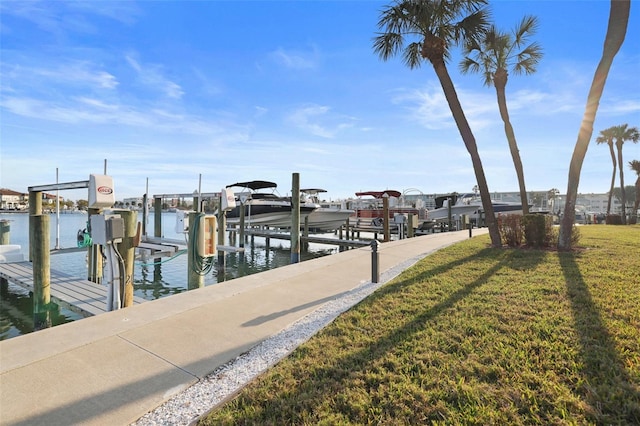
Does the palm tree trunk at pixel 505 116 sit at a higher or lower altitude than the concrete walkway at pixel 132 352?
higher

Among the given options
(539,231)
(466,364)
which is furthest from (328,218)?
(466,364)

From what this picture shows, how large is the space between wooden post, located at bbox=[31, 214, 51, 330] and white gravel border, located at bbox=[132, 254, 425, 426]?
185 inches

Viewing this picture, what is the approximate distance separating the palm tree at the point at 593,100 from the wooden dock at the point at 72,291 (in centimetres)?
1027

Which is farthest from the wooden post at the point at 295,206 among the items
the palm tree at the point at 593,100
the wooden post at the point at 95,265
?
the palm tree at the point at 593,100

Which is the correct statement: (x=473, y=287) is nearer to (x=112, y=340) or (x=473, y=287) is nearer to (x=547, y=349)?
(x=547, y=349)

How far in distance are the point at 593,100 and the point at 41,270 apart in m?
12.4

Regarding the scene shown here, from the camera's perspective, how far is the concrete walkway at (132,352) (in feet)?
7.58

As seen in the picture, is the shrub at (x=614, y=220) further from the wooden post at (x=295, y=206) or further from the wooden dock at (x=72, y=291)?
the wooden dock at (x=72, y=291)

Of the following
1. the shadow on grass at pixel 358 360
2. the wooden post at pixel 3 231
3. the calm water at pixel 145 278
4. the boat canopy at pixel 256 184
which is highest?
the boat canopy at pixel 256 184

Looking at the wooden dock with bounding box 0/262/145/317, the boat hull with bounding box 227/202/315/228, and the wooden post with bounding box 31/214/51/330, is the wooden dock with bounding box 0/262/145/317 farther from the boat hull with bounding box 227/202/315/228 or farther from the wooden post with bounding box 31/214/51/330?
the boat hull with bounding box 227/202/315/228

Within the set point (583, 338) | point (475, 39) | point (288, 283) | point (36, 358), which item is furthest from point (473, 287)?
point (475, 39)

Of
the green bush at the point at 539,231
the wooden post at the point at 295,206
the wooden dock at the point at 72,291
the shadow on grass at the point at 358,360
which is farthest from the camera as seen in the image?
the wooden post at the point at 295,206

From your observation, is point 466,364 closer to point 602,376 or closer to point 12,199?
point 602,376

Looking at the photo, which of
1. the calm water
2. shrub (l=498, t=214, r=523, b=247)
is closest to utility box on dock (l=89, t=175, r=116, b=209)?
the calm water
